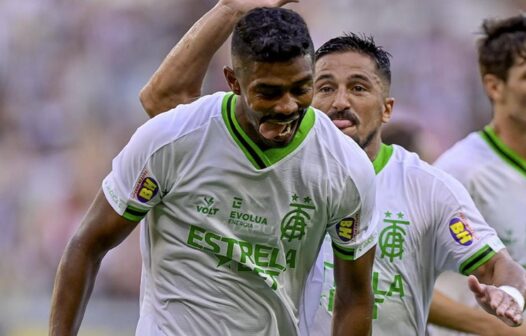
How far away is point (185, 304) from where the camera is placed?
3965 mm

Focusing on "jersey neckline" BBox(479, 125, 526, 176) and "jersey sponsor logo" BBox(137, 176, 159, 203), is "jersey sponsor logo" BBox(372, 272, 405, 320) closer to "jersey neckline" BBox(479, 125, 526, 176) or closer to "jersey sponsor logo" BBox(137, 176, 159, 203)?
"jersey sponsor logo" BBox(137, 176, 159, 203)

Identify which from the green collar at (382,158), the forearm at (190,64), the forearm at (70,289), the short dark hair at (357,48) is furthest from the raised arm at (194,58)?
the forearm at (70,289)

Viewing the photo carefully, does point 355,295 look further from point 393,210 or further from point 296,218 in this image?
point 393,210

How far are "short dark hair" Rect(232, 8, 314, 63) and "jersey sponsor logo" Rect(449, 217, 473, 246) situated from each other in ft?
4.38

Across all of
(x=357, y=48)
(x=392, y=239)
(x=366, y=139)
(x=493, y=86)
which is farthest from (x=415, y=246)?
(x=493, y=86)

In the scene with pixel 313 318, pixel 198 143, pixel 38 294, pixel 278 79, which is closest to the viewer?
pixel 278 79

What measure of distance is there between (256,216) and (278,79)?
528 millimetres

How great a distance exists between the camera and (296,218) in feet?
12.9

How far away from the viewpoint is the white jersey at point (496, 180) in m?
5.86

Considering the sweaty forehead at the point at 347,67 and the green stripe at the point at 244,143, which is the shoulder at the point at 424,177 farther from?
the green stripe at the point at 244,143

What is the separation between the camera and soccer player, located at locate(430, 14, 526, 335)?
5875 mm

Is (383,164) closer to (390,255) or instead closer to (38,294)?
(390,255)

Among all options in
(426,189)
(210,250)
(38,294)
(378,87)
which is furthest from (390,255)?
(38,294)

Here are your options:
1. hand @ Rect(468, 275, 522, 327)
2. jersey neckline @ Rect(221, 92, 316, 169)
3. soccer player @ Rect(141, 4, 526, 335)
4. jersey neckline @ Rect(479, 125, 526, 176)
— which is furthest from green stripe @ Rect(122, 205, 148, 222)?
jersey neckline @ Rect(479, 125, 526, 176)
